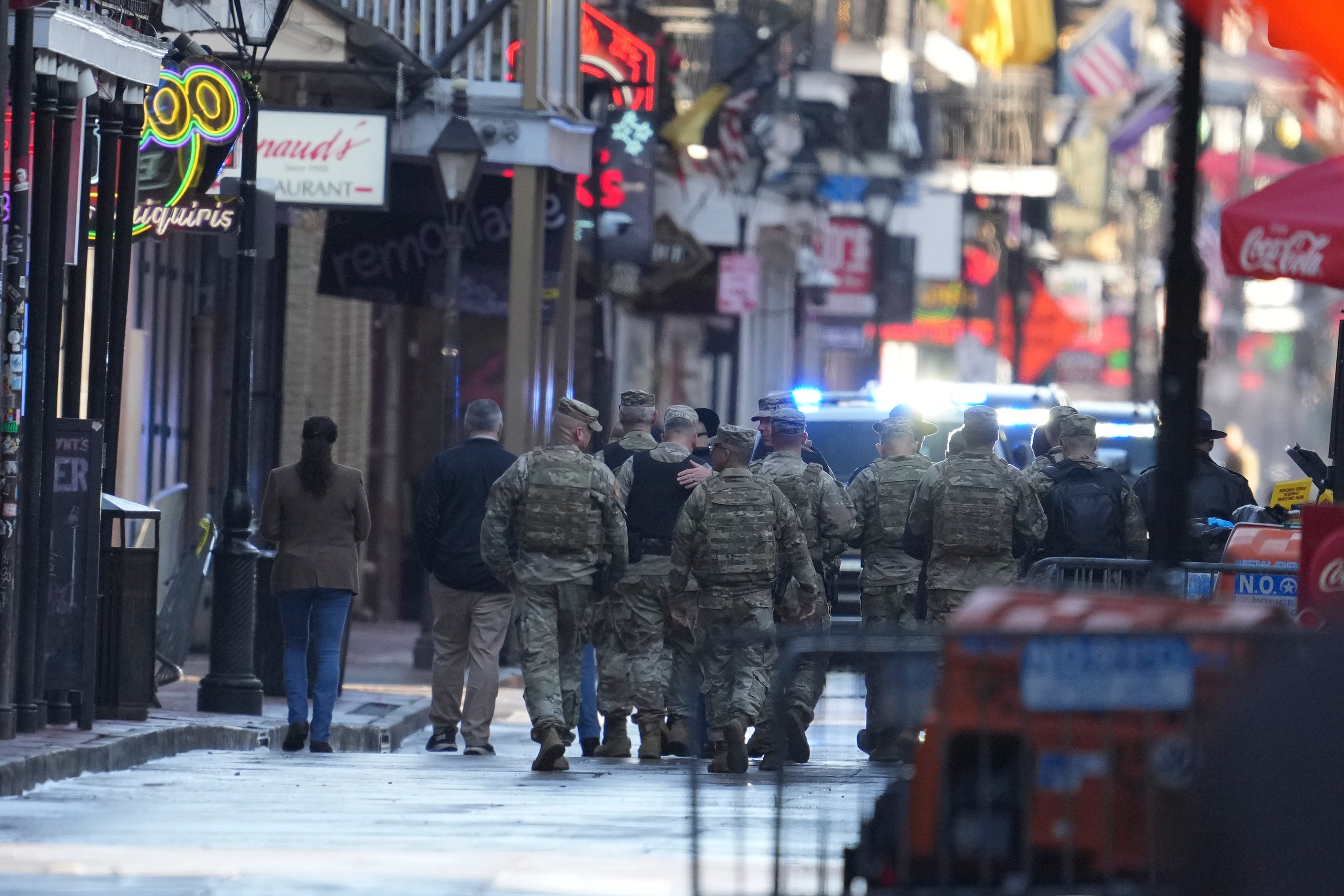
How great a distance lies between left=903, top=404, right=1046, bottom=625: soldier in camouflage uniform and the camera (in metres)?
13.5

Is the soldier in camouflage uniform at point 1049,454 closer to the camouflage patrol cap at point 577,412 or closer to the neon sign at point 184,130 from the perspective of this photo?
the camouflage patrol cap at point 577,412

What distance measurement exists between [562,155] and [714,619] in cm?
847

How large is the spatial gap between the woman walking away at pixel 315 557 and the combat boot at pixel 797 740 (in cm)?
266

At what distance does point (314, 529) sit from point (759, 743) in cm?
269

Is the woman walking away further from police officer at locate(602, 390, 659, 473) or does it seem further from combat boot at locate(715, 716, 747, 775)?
combat boot at locate(715, 716, 747, 775)

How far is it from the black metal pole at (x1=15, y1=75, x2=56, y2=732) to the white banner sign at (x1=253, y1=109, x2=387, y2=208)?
6070 millimetres

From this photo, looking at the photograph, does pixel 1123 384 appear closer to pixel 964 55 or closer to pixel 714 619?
pixel 964 55

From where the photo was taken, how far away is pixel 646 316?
35.5 metres

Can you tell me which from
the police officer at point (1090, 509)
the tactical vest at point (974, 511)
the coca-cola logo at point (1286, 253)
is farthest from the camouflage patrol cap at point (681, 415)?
the coca-cola logo at point (1286, 253)

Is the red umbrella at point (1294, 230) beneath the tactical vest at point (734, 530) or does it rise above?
above

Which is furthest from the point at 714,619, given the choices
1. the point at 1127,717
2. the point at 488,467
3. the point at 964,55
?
the point at 964,55

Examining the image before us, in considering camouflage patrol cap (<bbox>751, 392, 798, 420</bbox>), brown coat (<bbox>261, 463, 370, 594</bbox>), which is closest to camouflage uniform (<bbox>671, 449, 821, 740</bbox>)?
brown coat (<bbox>261, 463, 370, 594</bbox>)

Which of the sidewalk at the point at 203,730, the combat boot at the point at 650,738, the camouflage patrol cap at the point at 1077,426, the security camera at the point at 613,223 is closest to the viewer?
the sidewalk at the point at 203,730

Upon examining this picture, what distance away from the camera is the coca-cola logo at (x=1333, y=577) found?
26.9 ft
